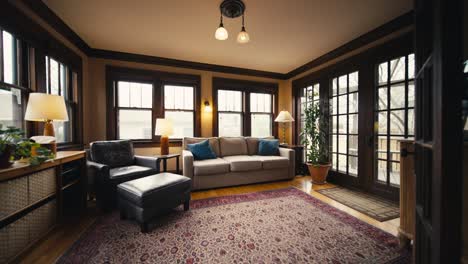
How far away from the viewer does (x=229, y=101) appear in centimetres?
448

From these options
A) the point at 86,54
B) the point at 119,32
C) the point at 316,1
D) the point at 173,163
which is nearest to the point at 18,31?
the point at 119,32

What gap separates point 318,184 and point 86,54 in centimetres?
504

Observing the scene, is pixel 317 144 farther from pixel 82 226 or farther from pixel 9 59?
pixel 9 59

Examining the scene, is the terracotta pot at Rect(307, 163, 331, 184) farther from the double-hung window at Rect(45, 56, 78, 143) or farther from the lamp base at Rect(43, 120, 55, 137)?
the double-hung window at Rect(45, 56, 78, 143)

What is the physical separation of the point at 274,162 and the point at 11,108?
364cm

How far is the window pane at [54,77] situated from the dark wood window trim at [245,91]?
8.85 ft

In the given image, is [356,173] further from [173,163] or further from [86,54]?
[86,54]

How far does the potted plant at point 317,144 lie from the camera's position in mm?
3344

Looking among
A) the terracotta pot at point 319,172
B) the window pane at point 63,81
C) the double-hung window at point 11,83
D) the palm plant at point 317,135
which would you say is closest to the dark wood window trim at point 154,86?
the window pane at point 63,81

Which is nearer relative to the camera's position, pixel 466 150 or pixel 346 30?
pixel 466 150

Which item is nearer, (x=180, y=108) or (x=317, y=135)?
Result: (x=317, y=135)

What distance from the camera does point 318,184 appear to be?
11.0 ft

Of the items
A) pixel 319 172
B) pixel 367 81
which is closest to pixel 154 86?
pixel 319 172

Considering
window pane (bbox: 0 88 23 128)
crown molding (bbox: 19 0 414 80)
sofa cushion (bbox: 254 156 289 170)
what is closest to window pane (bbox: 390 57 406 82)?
crown molding (bbox: 19 0 414 80)
